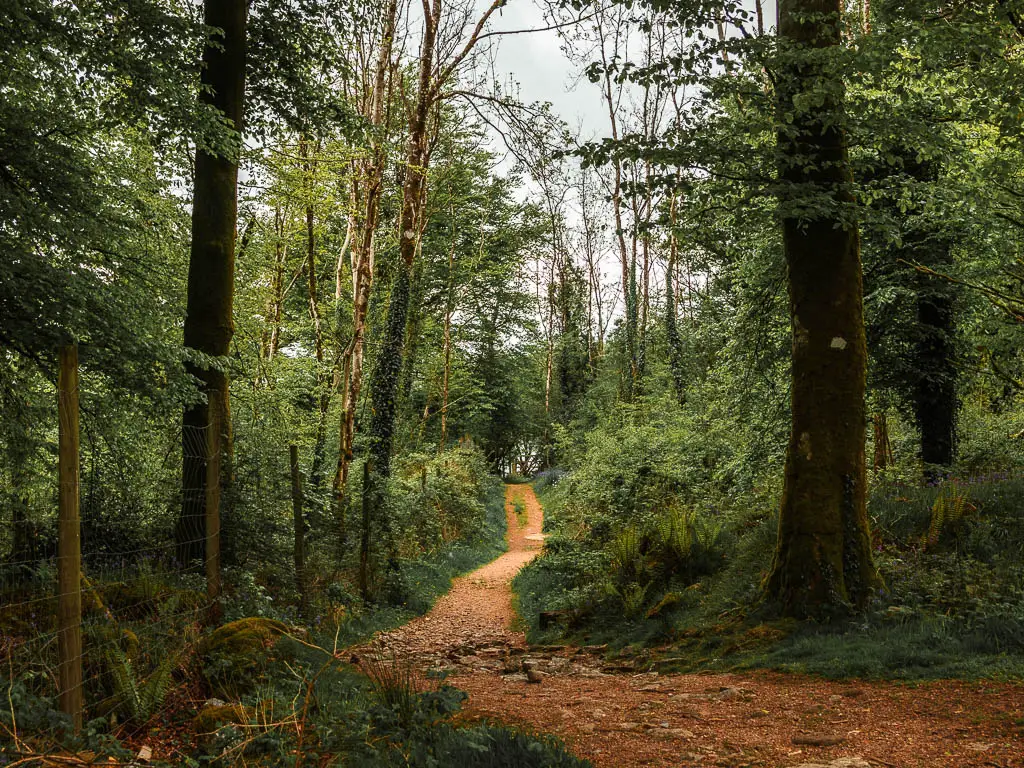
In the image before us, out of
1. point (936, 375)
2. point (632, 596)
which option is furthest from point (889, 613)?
point (936, 375)

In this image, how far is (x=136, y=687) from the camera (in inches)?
161

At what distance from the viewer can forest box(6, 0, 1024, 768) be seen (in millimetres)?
4016

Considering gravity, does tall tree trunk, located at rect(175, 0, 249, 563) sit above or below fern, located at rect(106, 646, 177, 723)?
above

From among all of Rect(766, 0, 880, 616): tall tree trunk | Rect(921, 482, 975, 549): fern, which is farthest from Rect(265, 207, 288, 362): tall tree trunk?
Rect(921, 482, 975, 549): fern

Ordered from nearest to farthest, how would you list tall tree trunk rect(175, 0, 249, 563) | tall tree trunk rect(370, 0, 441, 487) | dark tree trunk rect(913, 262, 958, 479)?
tall tree trunk rect(175, 0, 249, 563)
dark tree trunk rect(913, 262, 958, 479)
tall tree trunk rect(370, 0, 441, 487)

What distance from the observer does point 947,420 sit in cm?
1067

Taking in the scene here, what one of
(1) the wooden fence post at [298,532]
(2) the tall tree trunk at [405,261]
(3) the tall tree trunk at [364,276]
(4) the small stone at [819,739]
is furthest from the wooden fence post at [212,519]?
(2) the tall tree trunk at [405,261]

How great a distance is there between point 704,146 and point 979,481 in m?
6.72

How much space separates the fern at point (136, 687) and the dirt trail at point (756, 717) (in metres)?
2.11

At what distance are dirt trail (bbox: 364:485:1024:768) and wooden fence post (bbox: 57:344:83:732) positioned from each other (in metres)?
2.47

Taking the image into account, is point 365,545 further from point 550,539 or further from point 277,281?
point 277,281

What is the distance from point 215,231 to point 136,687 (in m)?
5.73

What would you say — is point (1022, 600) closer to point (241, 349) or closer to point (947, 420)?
point (947, 420)

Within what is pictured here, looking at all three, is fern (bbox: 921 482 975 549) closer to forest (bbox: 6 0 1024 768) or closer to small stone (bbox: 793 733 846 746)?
forest (bbox: 6 0 1024 768)
